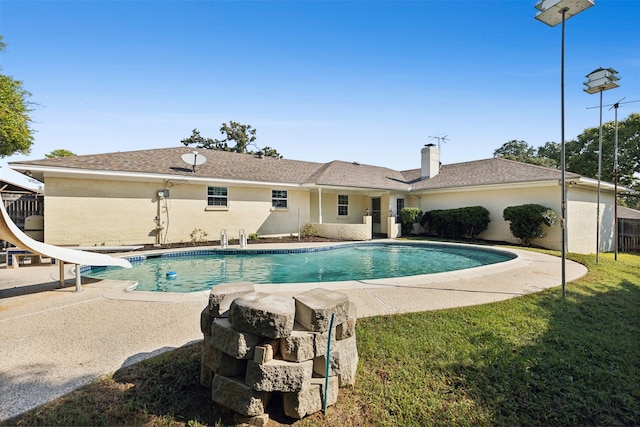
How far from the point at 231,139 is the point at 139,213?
28172mm

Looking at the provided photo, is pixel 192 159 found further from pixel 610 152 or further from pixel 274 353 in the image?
pixel 610 152

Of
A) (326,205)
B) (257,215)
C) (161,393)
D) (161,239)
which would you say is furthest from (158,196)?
(161,393)

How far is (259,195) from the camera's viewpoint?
15.9 meters

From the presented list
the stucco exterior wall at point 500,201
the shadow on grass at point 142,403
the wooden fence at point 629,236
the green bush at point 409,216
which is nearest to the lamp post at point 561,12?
the shadow on grass at point 142,403

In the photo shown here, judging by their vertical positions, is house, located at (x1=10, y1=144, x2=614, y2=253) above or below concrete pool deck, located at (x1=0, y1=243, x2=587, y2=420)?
above

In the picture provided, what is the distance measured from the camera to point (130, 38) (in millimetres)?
9109

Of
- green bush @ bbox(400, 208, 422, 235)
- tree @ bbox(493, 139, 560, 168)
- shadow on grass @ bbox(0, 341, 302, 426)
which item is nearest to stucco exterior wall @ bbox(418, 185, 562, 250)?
green bush @ bbox(400, 208, 422, 235)

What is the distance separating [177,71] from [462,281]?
1231 centimetres

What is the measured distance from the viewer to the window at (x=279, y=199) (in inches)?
646

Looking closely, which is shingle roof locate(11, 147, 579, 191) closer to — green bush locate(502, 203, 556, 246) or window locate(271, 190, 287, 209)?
window locate(271, 190, 287, 209)

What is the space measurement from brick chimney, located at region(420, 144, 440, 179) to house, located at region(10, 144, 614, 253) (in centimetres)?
7

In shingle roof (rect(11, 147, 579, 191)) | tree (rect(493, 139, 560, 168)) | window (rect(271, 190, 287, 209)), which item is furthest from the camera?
tree (rect(493, 139, 560, 168))

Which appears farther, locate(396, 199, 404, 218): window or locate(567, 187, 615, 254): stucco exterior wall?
locate(396, 199, 404, 218): window

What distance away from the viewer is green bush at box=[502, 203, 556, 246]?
42.5 ft
